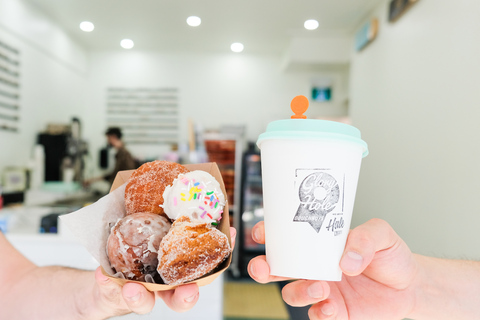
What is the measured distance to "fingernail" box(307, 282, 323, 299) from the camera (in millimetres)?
721

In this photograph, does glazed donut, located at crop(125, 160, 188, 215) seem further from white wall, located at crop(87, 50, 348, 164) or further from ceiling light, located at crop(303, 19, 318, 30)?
white wall, located at crop(87, 50, 348, 164)

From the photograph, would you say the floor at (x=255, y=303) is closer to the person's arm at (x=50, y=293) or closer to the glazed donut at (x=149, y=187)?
the person's arm at (x=50, y=293)

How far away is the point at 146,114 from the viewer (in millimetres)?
5457

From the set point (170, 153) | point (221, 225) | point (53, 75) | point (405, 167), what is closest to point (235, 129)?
point (170, 153)

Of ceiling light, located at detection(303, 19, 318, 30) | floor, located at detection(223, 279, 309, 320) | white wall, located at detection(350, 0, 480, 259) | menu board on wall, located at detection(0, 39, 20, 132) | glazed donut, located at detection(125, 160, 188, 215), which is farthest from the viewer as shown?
ceiling light, located at detection(303, 19, 318, 30)

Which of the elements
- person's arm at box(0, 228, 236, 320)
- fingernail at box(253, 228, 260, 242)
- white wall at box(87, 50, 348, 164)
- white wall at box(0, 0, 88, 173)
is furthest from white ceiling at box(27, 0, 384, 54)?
fingernail at box(253, 228, 260, 242)

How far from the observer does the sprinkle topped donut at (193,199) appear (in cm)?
62

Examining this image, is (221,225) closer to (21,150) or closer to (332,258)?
(332,258)

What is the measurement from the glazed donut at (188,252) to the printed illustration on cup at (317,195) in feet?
0.49

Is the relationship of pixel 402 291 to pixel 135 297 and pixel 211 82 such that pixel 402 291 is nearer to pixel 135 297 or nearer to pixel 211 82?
pixel 135 297

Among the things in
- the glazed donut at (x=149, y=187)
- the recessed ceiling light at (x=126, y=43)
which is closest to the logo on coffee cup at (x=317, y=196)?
the glazed donut at (x=149, y=187)

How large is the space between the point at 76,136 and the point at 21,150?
0.89 m

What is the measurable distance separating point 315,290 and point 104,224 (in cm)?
44

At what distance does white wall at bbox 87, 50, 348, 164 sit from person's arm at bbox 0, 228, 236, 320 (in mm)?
4381
